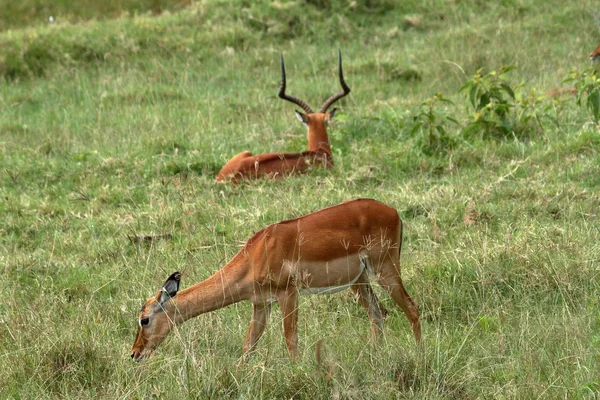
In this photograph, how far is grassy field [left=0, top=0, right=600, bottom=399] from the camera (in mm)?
4141

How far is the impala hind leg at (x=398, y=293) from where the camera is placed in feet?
15.7

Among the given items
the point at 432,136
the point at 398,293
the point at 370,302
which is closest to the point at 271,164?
the point at 432,136

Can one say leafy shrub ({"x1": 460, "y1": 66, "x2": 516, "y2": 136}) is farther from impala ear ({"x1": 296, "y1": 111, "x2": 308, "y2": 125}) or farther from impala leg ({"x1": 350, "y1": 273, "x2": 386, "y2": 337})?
impala leg ({"x1": 350, "y1": 273, "x2": 386, "y2": 337})

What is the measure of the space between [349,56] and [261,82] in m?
1.56

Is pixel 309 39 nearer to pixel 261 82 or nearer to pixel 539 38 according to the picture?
pixel 261 82

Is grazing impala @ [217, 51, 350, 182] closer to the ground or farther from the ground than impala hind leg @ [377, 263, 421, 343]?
closer to the ground

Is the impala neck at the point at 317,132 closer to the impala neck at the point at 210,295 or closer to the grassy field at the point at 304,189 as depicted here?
the grassy field at the point at 304,189

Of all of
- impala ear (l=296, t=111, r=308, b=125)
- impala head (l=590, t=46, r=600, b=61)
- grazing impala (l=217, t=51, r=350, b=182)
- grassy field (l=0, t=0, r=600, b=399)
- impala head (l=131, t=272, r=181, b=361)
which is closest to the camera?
grassy field (l=0, t=0, r=600, b=399)

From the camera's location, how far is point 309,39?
43.7 ft

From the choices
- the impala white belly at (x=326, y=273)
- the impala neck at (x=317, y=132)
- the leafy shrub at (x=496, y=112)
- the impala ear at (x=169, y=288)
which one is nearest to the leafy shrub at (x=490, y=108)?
the leafy shrub at (x=496, y=112)

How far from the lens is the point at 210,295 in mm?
4551

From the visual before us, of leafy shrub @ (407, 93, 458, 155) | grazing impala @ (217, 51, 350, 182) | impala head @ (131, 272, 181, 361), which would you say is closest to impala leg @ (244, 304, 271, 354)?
impala head @ (131, 272, 181, 361)

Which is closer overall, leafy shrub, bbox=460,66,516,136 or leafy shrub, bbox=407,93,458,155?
leafy shrub, bbox=407,93,458,155

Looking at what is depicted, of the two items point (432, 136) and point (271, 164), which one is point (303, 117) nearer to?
point (271, 164)
